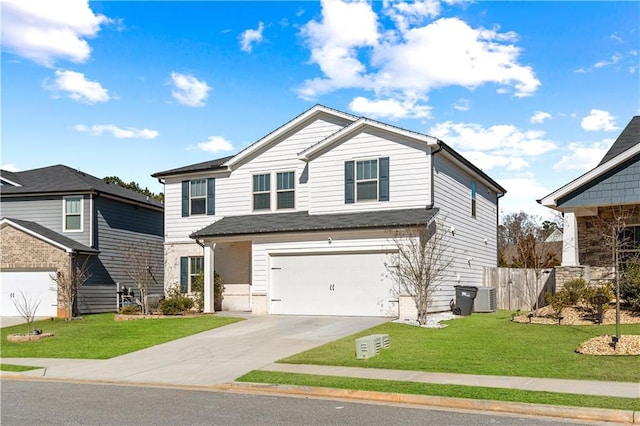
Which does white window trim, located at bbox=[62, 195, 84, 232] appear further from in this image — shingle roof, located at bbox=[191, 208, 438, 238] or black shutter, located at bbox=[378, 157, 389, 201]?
black shutter, located at bbox=[378, 157, 389, 201]

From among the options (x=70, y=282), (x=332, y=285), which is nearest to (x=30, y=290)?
(x=70, y=282)

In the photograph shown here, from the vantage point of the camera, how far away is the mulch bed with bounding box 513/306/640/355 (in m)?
14.2

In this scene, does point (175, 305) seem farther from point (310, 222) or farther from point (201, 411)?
point (201, 411)

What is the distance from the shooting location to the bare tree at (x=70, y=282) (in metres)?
27.2

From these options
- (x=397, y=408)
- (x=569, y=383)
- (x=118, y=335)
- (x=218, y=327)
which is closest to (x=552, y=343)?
(x=569, y=383)

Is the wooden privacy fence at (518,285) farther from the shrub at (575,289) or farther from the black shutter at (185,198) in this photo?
the black shutter at (185,198)

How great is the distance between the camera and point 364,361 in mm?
14734

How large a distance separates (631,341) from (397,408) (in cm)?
686

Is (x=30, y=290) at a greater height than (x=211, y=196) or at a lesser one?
lesser

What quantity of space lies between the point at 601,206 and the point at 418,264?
695 centimetres

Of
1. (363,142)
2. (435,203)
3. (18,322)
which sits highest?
(363,142)

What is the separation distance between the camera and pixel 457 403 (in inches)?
416

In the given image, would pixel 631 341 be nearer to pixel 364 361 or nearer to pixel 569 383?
pixel 569 383

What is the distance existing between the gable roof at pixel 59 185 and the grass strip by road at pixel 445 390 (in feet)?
65.7
